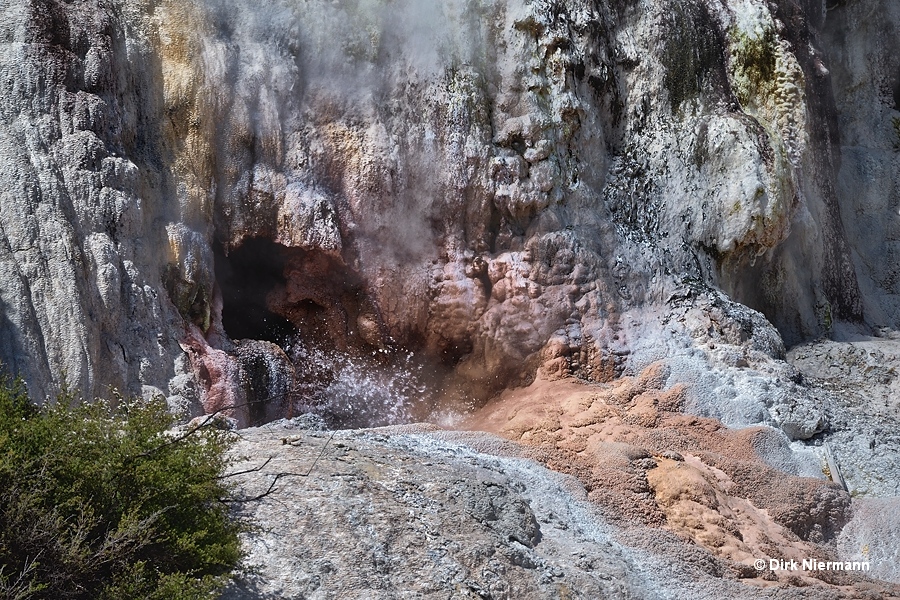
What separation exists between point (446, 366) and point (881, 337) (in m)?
5.54

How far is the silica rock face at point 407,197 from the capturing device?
7051 mm

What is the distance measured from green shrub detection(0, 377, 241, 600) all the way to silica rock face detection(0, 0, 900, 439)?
2430 millimetres

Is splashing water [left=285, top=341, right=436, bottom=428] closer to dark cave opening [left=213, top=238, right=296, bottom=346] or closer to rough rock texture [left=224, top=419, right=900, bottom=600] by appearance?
dark cave opening [left=213, top=238, right=296, bottom=346]

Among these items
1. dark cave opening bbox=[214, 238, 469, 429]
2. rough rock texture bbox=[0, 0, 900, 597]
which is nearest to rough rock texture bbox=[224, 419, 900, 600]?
rough rock texture bbox=[0, 0, 900, 597]

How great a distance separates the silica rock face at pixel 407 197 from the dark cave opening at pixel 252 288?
0.9 inches

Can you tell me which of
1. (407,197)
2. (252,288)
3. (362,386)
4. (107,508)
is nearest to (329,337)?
(362,386)

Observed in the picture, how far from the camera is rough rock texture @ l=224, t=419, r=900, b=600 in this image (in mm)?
4547

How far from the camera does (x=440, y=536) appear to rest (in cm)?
495

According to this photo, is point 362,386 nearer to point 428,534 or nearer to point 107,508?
point 428,534

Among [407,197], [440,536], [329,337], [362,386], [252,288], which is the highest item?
[407,197]

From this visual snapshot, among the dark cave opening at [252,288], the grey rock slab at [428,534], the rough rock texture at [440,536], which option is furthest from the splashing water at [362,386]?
the grey rock slab at [428,534]

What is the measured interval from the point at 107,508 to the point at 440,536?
5.43 ft

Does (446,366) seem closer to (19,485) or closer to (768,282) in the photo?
(768,282)

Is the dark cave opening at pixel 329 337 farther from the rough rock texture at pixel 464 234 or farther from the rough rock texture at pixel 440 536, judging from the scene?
the rough rock texture at pixel 440 536
